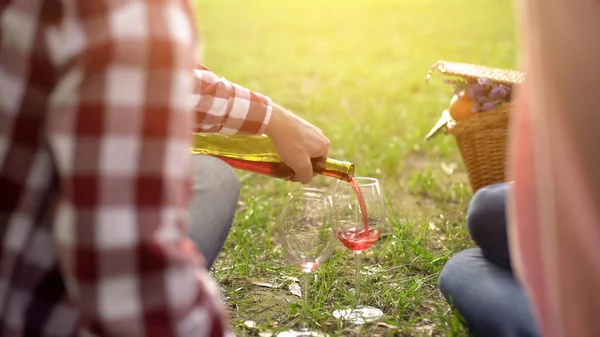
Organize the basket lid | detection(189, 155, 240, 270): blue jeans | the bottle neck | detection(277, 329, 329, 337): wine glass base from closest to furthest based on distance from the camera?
detection(189, 155, 240, 270): blue jeans < the bottle neck < detection(277, 329, 329, 337): wine glass base < the basket lid

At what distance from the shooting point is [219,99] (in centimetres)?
199

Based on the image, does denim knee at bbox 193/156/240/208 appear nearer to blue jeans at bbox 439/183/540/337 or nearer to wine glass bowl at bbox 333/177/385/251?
wine glass bowl at bbox 333/177/385/251

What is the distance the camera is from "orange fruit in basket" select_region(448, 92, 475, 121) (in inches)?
114

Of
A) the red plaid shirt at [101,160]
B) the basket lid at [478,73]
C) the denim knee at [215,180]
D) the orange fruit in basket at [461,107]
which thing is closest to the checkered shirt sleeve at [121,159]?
the red plaid shirt at [101,160]

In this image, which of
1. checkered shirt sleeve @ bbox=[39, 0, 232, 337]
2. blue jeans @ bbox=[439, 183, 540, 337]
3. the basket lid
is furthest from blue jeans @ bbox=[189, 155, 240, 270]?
the basket lid

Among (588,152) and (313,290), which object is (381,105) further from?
(588,152)

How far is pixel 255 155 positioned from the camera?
2.22m

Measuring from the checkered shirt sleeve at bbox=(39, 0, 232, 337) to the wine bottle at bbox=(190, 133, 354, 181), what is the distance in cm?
105

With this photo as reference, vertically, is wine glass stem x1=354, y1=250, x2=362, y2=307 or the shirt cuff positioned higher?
the shirt cuff

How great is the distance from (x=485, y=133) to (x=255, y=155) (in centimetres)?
100

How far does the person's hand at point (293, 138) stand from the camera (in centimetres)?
204

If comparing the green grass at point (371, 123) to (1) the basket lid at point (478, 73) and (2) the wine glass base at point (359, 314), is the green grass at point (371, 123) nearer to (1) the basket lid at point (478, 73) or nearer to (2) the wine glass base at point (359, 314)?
(2) the wine glass base at point (359, 314)

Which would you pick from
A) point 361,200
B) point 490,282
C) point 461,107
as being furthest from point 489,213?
point 461,107

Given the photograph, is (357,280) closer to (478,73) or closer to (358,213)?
(358,213)
